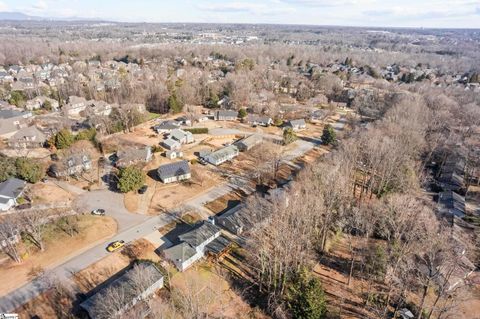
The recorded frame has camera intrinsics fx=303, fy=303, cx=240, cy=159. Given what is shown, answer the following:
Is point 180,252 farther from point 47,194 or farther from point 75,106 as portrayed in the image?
point 75,106

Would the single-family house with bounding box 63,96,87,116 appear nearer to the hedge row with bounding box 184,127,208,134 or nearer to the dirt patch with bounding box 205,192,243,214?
the hedge row with bounding box 184,127,208,134

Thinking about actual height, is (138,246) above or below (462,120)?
below

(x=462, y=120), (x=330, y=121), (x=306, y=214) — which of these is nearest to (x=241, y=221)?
(x=306, y=214)

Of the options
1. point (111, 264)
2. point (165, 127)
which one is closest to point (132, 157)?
point (165, 127)

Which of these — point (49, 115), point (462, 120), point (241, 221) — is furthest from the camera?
point (49, 115)

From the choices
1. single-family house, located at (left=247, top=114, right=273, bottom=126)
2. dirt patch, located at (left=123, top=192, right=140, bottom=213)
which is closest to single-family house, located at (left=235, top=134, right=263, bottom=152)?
single-family house, located at (left=247, top=114, right=273, bottom=126)

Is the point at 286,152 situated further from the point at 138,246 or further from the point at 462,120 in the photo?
the point at 462,120
